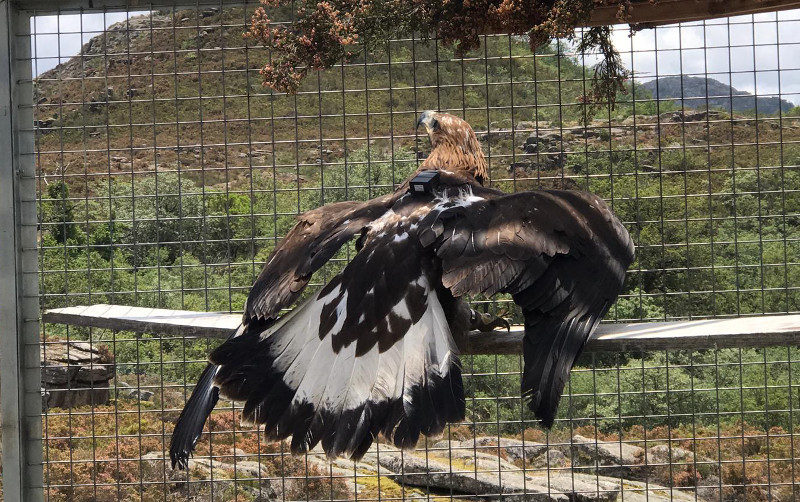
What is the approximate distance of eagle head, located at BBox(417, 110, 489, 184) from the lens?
335cm

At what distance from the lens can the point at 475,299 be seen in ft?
18.1

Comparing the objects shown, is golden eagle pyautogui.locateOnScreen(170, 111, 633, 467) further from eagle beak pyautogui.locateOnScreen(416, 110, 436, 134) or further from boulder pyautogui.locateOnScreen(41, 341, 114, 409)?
boulder pyautogui.locateOnScreen(41, 341, 114, 409)

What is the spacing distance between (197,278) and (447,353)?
8.86 meters

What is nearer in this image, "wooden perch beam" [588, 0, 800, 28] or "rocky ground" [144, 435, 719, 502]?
"wooden perch beam" [588, 0, 800, 28]

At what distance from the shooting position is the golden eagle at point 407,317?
2.25m

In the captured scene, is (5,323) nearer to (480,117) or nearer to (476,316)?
(476,316)

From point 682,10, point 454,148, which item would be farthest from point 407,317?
point 682,10

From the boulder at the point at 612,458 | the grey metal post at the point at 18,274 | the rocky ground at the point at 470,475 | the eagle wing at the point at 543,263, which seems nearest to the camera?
the eagle wing at the point at 543,263

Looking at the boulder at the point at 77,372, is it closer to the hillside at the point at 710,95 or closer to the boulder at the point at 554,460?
the boulder at the point at 554,460

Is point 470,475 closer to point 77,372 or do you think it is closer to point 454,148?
point 454,148

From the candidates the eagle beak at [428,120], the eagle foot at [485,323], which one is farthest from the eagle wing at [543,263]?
the eagle beak at [428,120]

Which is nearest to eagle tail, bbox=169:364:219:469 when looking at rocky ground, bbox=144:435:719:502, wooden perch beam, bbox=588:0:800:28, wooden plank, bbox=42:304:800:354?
wooden plank, bbox=42:304:800:354

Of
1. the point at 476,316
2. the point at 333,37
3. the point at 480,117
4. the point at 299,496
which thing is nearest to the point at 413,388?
the point at 476,316

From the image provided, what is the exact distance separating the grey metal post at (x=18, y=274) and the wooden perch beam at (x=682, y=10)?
7.50ft
